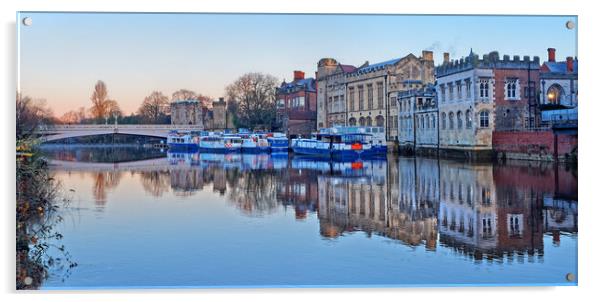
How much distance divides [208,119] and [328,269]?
9857 millimetres

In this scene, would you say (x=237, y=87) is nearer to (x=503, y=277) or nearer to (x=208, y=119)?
(x=208, y=119)

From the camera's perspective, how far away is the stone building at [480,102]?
1705cm

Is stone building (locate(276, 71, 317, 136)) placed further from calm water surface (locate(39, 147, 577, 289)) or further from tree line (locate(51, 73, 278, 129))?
calm water surface (locate(39, 147, 577, 289))

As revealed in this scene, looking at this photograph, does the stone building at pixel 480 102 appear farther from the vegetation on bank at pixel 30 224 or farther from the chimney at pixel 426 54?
the vegetation on bank at pixel 30 224

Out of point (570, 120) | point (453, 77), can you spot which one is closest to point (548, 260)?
point (570, 120)

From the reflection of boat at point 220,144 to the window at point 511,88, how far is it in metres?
8.51

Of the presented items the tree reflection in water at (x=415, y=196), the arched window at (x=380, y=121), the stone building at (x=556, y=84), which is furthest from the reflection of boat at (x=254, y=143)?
the stone building at (x=556, y=84)

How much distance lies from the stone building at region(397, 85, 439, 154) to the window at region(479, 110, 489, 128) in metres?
1.58

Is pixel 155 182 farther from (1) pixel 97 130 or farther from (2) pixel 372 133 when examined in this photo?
(2) pixel 372 133

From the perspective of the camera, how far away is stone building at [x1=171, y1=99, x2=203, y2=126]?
13.0 meters

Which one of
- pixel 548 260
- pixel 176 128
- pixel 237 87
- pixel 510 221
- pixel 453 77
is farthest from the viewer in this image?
pixel 453 77

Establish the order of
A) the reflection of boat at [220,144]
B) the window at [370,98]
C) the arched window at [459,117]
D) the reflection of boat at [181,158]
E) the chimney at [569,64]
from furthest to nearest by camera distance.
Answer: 1. the reflection of boat at [220,144]
2. the reflection of boat at [181,158]
3. the arched window at [459,117]
4. the window at [370,98]
5. the chimney at [569,64]

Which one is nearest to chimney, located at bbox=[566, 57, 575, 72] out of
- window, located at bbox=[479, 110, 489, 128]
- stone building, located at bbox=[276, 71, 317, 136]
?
stone building, located at bbox=[276, 71, 317, 136]

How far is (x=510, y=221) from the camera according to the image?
9250 millimetres
